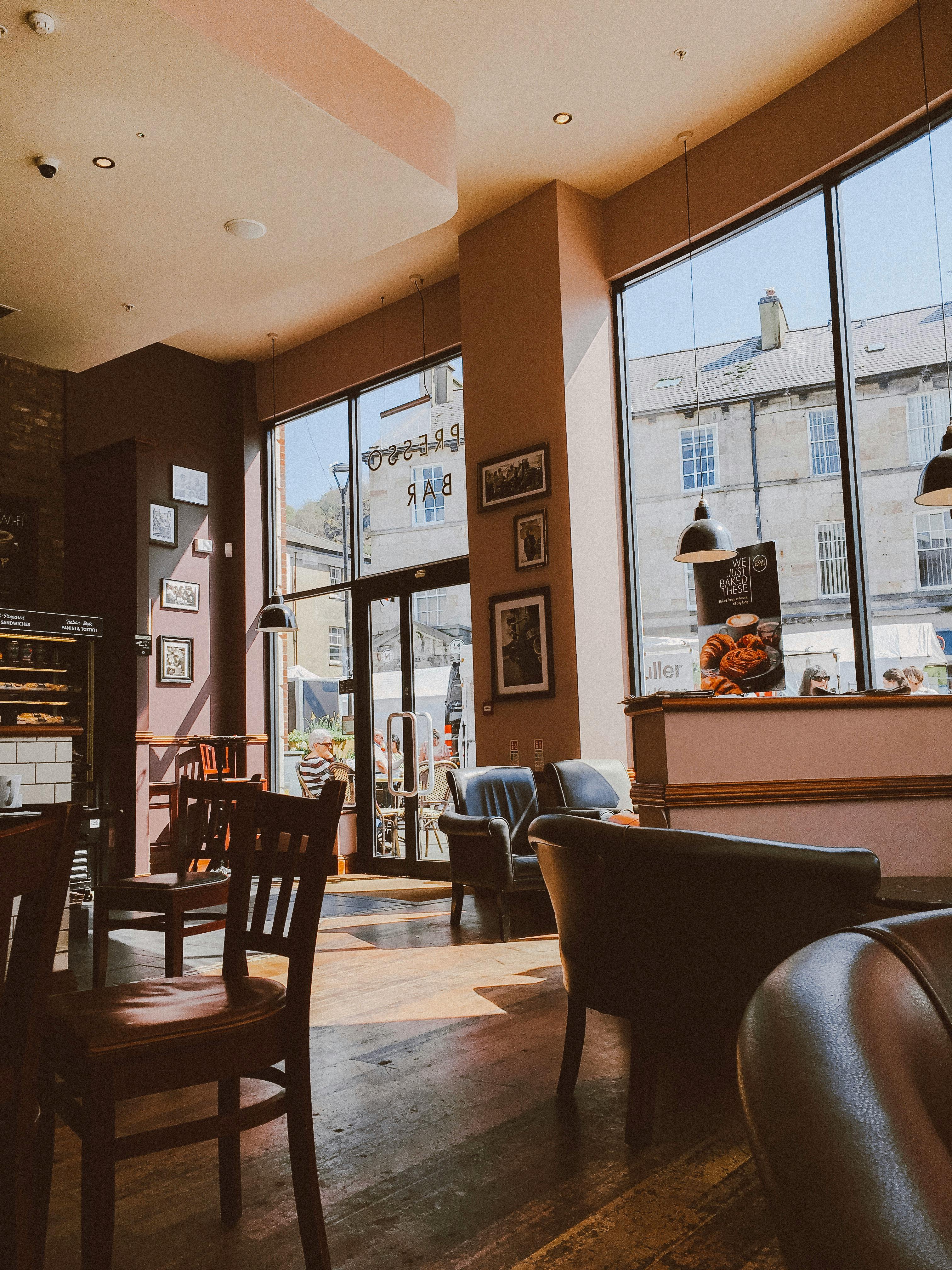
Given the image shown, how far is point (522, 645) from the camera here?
6438 millimetres

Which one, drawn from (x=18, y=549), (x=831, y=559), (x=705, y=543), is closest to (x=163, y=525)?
(x=18, y=549)

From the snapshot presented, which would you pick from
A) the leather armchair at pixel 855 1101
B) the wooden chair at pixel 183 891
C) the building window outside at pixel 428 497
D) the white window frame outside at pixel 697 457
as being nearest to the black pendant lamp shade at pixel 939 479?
the white window frame outside at pixel 697 457

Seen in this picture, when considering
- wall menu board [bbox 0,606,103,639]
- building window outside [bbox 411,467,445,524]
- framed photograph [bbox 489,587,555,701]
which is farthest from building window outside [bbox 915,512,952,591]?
wall menu board [bbox 0,606,103,639]

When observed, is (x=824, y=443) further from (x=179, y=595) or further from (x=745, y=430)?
(x=179, y=595)

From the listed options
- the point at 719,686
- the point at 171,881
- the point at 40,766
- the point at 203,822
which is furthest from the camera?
the point at 719,686

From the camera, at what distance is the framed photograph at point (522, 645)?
6.28m

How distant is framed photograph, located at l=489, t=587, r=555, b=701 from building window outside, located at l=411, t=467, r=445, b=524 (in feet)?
4.03

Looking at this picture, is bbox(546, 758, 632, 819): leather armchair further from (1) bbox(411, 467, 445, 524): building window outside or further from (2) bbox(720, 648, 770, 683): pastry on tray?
(1) bbox(411, 467, 445, 524): building window outside

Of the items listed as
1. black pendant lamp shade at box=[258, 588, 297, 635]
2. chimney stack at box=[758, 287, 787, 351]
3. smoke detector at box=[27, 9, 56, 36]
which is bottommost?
black pendant lamp shade at box=[258, 588, 297, 635]

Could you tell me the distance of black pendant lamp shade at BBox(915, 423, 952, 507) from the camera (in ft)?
12.9

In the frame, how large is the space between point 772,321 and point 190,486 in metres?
5.16

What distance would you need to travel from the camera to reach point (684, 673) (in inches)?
243

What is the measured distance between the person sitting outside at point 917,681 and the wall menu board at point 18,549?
20.1ft

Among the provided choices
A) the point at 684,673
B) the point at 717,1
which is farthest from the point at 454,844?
the point at 717,1
